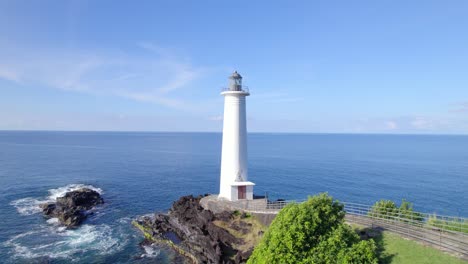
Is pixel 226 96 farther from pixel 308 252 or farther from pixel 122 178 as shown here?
pixel 122 178

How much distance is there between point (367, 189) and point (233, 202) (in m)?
39.6

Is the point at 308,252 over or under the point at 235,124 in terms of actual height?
under

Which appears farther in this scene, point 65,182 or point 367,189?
point 65,182

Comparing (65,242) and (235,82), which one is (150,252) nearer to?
(65,242)

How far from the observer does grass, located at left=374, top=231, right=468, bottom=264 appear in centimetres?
1739

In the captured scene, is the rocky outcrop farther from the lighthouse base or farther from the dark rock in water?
the dark rock in water

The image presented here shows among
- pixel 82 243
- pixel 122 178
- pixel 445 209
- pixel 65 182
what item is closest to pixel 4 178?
pixel 65 182

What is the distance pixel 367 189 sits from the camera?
63.2 meters

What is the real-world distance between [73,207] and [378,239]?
42286mm

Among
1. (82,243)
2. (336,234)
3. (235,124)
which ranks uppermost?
(235,124)

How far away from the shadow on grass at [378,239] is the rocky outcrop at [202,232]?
32.8ft

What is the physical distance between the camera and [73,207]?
4578cm

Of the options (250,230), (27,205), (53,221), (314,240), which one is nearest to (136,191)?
(27,205)

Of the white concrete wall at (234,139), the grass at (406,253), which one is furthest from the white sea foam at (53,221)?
the grass at (406,253)
